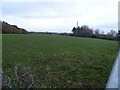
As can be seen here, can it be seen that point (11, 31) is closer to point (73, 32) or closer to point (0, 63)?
point (73, 32)

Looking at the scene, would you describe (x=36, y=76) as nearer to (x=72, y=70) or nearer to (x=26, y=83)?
(x=26, y=83)

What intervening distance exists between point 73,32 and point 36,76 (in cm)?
3443

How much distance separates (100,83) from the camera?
9266 mm

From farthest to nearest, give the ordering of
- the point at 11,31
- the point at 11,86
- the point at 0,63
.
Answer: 1. the point at 11,31
2. the point at 0,63
3. the point at 11,86

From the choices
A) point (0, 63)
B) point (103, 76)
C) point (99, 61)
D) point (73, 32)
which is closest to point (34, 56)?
point (0, 63)

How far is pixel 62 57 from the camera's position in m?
13.4

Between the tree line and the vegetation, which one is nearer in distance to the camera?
the vegetation

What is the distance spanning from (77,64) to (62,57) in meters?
1.74

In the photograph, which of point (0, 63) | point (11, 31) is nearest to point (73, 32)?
point (11, 31)

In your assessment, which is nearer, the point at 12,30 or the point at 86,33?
the point at 12,30

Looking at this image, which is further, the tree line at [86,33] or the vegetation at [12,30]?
the tree line at [86,33]

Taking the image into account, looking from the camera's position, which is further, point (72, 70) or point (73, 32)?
point (73, 32)

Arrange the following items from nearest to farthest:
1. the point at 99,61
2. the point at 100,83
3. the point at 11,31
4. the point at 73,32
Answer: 1. the point at 100,83
2. the point at 99,61
3. the point at 11,31
4. the point at 73,32

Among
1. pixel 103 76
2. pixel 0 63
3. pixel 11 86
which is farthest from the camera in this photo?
pixel 0 63
